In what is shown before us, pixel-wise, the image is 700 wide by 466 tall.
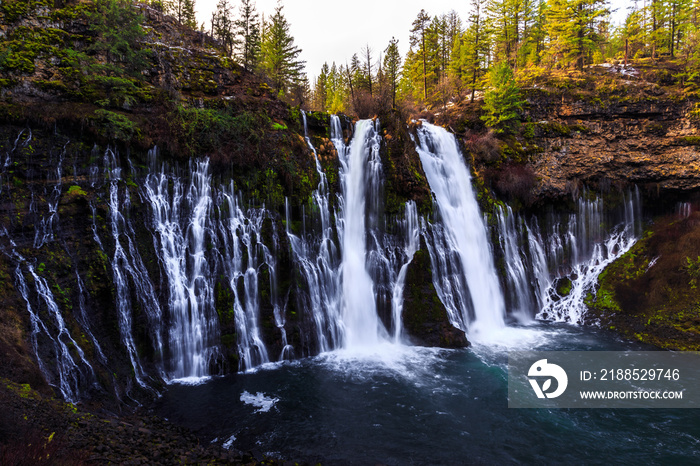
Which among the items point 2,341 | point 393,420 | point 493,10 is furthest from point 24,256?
point 493,10

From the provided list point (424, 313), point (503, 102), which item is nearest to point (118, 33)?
point (424, 313)

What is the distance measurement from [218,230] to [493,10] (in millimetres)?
35016

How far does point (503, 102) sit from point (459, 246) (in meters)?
10.5

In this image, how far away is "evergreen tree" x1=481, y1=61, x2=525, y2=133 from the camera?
68.4 ft

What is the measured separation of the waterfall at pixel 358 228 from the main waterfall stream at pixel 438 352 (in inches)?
2.3

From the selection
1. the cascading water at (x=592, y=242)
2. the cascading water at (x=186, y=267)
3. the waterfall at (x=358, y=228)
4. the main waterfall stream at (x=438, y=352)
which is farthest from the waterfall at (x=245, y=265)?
the cascading water at (x=592, y=242)

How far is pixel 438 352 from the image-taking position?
13.1m

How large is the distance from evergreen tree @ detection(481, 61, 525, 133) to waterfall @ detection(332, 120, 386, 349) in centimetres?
896

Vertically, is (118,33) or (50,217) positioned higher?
(118,33)

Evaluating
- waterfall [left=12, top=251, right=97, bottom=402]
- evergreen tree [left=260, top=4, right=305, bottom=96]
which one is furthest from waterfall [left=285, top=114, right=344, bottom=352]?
evergreen tree [left=260, top=4, right=305, bottom=96]

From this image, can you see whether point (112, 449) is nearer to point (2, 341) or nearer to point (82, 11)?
point (2, 341)

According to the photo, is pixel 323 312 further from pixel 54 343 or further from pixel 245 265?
pixel 54 343

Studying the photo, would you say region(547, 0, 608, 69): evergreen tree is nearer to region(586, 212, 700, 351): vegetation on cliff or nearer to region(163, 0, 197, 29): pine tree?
region(586, 212, 700, 351): vegetation on cliff

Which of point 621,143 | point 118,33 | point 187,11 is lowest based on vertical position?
point 621,143
